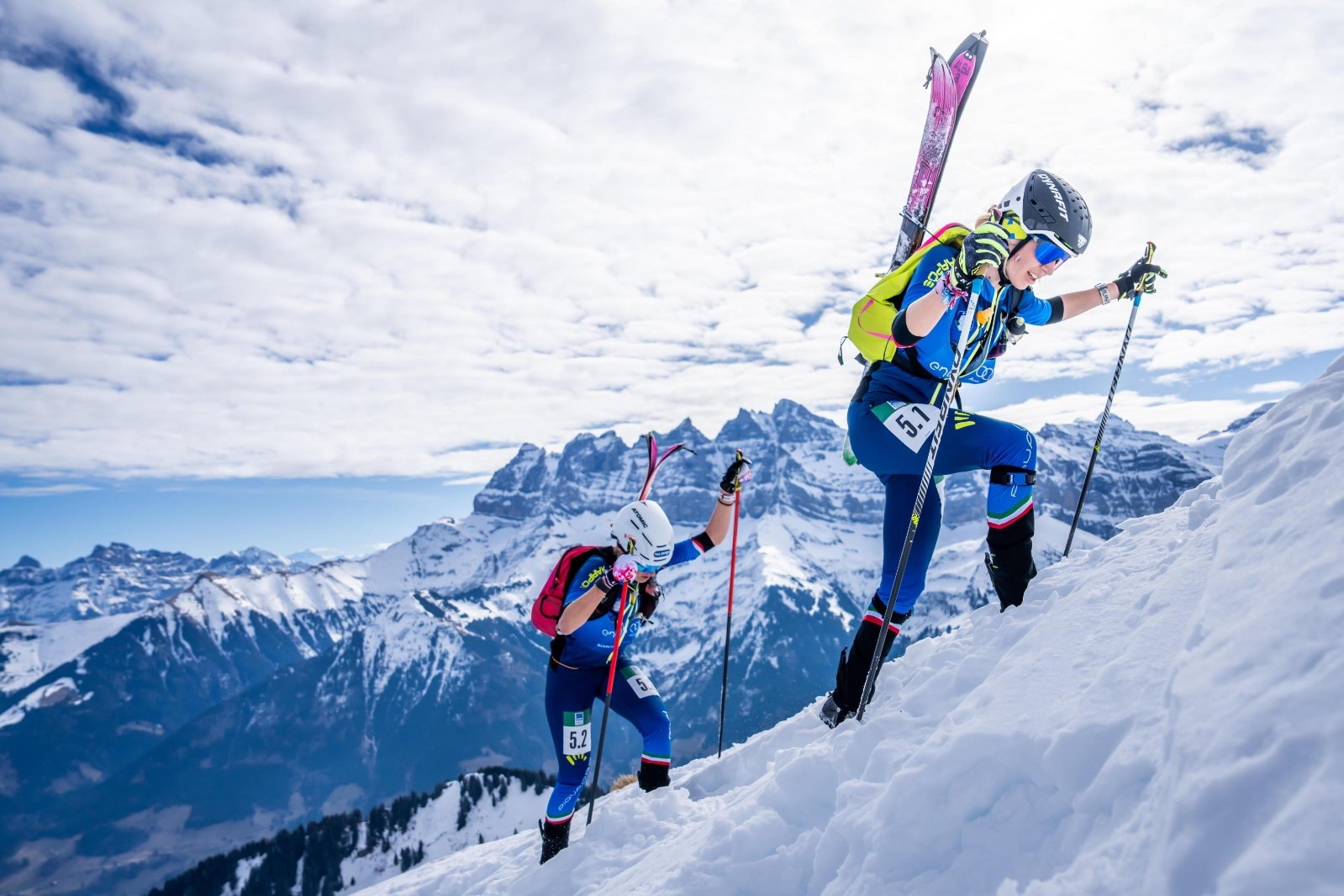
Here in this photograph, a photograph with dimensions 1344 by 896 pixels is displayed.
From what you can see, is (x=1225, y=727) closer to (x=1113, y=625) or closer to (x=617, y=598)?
(x=1113, y=625)

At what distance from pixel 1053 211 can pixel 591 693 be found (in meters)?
7.34

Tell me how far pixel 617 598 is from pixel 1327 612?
7.13 metres

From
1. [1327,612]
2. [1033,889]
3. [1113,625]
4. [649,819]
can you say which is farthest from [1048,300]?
[649,819]

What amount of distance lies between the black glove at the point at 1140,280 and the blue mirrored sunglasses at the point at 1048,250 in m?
1.93

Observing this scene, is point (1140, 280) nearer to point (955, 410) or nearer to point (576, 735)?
point (955, 410)

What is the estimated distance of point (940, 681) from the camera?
222 inches

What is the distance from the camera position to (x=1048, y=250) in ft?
20.4

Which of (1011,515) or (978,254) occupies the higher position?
(978,254)

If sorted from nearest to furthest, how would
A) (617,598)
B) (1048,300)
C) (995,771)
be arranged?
(995,771)
(1048,300)
(617,598)

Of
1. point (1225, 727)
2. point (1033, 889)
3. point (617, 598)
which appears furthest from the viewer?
point (617, 598)

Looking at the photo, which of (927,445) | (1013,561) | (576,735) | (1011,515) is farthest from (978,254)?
(576,735)

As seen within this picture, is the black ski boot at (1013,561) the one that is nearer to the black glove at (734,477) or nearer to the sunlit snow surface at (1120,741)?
the sunlit snow surface at (1120,741)

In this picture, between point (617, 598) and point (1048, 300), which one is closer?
point (1048, 300)

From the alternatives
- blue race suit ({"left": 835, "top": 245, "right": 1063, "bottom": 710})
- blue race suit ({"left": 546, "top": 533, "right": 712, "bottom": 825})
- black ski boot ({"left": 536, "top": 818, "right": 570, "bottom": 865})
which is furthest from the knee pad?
black ski boot ({"left": 536, "top": 818, "right": 570, "bottom": 865})
